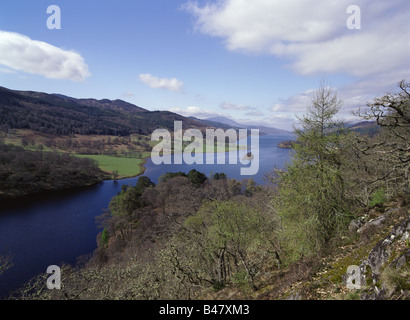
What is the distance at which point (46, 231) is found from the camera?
35031 millimetres

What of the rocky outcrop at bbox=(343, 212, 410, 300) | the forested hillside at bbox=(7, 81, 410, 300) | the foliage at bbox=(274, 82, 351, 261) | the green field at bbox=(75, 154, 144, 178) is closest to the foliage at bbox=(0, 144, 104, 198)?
the green field at bbox=(75, 154, 144, 178)

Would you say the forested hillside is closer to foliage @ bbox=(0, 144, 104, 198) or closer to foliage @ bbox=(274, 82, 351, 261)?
foliage @ bbox=(274, 82, 351, 261)

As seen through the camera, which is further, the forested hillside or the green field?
the green field

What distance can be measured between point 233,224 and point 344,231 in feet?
17.5

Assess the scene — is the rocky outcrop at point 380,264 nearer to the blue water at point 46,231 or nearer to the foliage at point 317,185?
the foliage at point 317,185

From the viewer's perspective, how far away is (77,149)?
328 feet

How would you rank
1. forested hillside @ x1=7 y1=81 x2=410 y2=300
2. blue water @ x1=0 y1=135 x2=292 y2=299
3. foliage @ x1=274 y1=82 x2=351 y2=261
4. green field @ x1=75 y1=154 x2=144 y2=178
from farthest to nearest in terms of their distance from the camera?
1. green field @ x1=75 y1=154 x2=144 y2=178
2. blue water @ x1=0 y1=135 x2=292 y2=299
3. foliage @ x1=274 y1=82 x2=351 y2=261
4. forested hillside @ x1=7 y1=81 x2=410 y2=300

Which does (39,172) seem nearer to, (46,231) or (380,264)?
(46,231)

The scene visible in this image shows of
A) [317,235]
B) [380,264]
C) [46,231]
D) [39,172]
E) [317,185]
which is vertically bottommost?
[46,231]

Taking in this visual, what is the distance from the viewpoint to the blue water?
1022 inches

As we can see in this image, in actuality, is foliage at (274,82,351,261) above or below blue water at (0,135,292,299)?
above

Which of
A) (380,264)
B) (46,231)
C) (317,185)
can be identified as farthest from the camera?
(46,231)

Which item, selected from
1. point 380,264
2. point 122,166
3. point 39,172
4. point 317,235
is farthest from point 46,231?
point 122,166

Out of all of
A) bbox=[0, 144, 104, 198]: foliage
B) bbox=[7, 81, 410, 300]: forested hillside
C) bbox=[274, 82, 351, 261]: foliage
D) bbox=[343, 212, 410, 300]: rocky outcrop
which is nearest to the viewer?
bbox=[343, 212, 410, 300]: rocky outcrop
